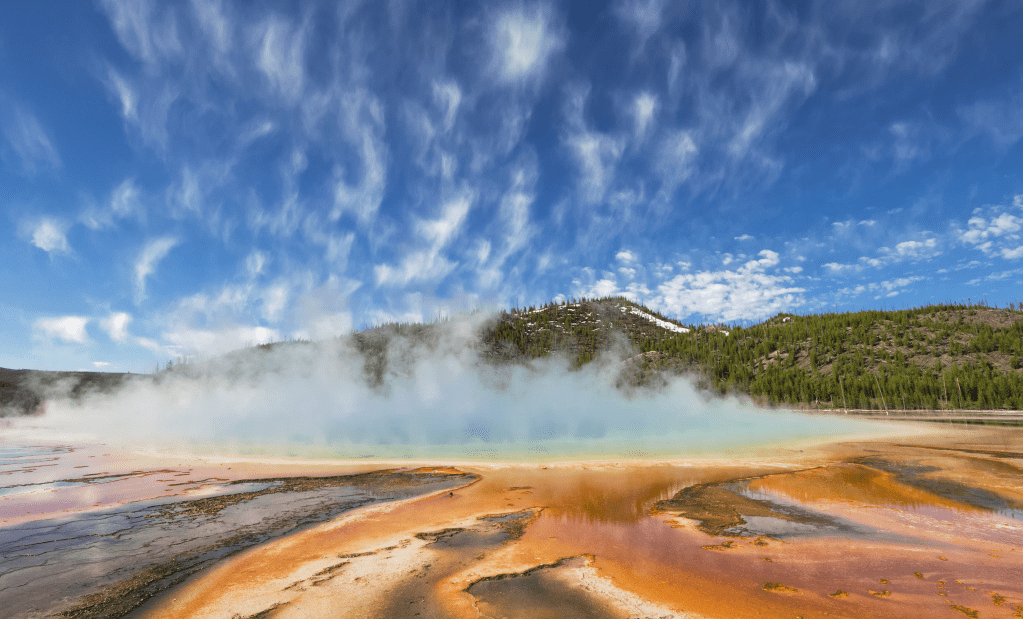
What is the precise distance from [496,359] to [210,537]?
10119cm

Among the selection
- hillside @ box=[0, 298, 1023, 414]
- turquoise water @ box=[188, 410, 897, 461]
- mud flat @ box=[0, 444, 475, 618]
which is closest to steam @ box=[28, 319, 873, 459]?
turquoise water @ box=[188, 410, 897, 461]

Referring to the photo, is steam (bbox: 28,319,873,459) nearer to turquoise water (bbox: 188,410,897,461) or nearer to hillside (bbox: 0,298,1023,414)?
turquoise water (bbox: 188,410,897,461)

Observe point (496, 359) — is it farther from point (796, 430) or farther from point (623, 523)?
point (623, 523)

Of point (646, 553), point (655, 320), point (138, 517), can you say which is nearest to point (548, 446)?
point (646, 553)

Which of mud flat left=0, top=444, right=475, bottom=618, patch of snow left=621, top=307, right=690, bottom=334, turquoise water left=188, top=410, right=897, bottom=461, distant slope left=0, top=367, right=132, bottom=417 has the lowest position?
turquoise water left=188, top=410, right=897, bottom=461

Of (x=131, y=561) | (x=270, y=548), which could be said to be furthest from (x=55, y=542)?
(x=270, y=548)

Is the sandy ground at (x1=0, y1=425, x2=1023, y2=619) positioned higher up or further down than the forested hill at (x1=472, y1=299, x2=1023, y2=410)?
further down

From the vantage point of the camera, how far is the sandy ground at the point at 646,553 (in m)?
5.47

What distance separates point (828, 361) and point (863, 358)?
16.7 ft

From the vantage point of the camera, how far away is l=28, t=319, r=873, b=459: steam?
24.8 m

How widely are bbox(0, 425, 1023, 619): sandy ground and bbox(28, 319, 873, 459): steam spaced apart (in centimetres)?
879

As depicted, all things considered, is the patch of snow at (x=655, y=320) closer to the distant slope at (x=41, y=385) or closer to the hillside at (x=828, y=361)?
the hillside at (x=828, y=361)

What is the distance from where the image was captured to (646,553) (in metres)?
7.29

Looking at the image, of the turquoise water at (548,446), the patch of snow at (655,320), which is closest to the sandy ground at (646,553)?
the turquoise water at (548,446)
